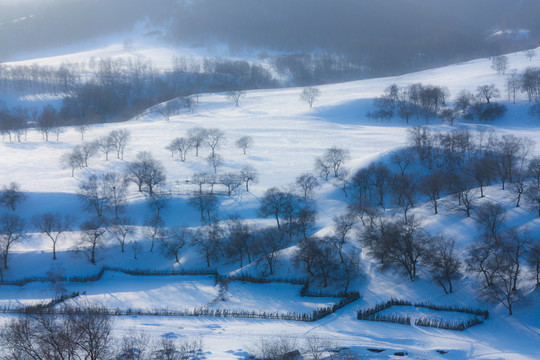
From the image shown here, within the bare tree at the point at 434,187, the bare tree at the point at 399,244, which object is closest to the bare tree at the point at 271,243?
the bare tree at the point at 399,244

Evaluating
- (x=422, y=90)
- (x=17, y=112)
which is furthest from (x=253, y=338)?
(x=17, y=112)

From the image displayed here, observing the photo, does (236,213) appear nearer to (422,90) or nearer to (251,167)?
(251,167)

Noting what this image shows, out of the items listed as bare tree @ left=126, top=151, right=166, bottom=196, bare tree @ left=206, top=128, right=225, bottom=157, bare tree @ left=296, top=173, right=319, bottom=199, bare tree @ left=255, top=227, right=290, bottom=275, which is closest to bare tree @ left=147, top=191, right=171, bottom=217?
bare tree @ left=126, top=151, right=166, bottom=196

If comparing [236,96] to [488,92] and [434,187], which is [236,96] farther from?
[434,187]

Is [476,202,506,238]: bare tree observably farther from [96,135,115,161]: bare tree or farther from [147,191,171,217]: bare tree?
[96,135,115,161]: bare tree

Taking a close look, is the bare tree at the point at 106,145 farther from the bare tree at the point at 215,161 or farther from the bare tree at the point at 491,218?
the bare tree at the point at 491,218

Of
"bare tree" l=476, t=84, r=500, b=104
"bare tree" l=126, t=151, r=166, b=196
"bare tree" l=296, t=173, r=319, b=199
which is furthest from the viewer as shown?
"bare tree" l=476, t=84, r=500, b=104
